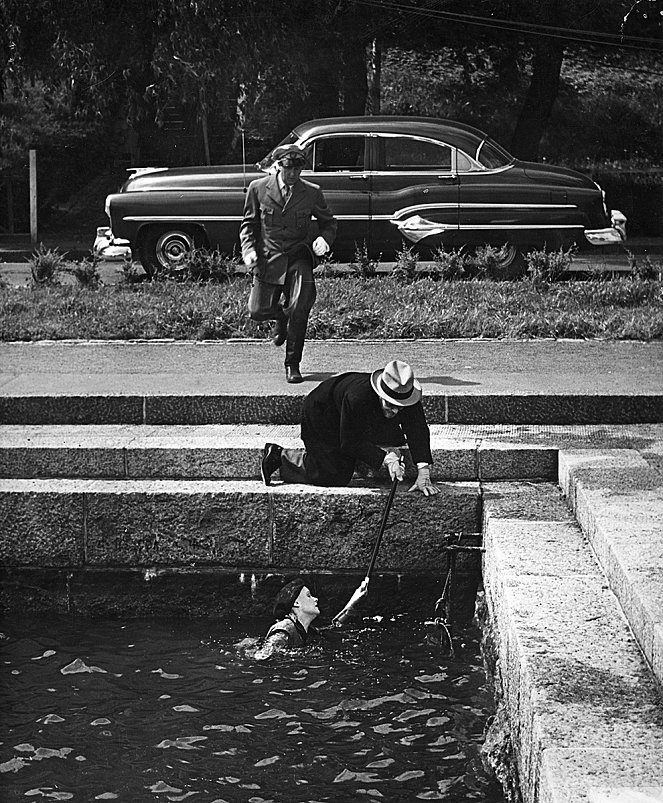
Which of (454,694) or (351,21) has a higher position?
(351,21)

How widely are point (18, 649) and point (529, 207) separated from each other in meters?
3.81

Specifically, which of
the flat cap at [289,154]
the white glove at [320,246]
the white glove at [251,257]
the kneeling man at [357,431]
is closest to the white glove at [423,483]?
the kneeling man at [357,431]

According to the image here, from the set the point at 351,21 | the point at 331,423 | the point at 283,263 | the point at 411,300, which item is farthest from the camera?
the point at 411,300

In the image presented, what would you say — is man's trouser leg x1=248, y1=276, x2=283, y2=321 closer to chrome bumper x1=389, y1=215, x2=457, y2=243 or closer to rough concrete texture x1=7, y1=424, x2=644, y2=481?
chrome bumper x1=389, y1=215, x2=457, y2=243

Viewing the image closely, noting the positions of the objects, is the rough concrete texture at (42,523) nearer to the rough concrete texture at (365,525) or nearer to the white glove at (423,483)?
the rough concrete texture at (365,525)

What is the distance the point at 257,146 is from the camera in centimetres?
713

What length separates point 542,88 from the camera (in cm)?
685

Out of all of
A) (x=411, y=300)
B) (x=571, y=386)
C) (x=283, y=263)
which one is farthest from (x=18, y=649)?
(x=411, y=300)

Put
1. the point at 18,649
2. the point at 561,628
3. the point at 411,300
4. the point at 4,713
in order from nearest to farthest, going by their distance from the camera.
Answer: the point at 561,628
the point at 4,713
the point at 18,649
the point at 411,300

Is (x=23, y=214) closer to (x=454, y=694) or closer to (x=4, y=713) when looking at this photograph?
(x=4, y=713)

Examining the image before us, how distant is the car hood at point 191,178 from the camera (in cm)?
730

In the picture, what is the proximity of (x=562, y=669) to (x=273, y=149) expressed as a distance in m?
4.01

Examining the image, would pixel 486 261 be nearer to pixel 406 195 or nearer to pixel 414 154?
pixel 406 195

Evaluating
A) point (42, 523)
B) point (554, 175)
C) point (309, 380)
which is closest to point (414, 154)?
point (554, 175)
